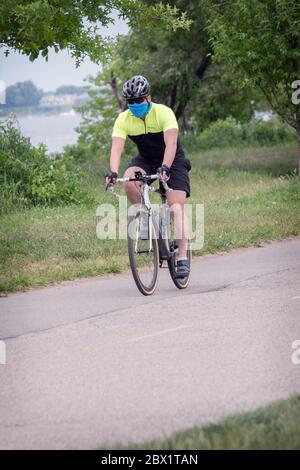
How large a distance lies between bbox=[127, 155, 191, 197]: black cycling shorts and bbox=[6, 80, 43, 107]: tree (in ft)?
140

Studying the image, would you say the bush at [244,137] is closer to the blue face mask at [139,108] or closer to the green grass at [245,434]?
the blue face mask at [139,108]

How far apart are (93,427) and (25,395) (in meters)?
0.93

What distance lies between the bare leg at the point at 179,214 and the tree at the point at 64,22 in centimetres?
592

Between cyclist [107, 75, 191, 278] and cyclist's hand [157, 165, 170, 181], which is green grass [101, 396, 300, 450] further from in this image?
cyclist [107, 75, 191, 278]

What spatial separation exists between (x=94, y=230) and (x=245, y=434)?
1014 centimetres

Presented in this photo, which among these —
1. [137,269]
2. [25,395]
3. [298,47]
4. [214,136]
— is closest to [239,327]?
[137,269]

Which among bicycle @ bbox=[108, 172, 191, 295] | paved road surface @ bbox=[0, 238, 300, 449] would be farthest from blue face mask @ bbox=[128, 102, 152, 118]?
paved road surface @ bbox=[0, 238, 300, 449]

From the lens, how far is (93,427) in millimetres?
6125

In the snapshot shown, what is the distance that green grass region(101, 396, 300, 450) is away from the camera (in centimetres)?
532

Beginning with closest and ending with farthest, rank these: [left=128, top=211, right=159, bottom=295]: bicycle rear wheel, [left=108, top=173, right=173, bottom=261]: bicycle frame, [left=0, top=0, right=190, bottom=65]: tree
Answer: [left=128, top=211, right=159, bottom=295]: bicycle rear wheel
[left=108, top=173, right=173, bottom=261]: bicycle frame
[left=0, top=0, right=190, bottom=65]: tree

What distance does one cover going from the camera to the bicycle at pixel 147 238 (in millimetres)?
10102

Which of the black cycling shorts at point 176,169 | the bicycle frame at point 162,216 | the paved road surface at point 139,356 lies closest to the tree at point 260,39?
the paved road surface at point 139,356
